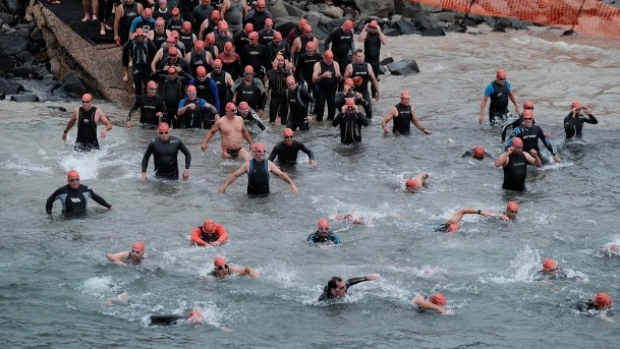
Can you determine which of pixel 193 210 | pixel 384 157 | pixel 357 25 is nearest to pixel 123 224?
pixel 193 210

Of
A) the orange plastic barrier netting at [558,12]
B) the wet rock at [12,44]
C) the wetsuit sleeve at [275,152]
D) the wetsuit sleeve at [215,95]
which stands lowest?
the wetsuit sleeve at [275,152]

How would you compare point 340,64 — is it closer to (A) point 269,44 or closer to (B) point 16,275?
(A) point 269,44

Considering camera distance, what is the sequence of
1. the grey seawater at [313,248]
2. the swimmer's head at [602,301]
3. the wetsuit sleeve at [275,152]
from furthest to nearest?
the wetsuit sleeve at [275,152], the swimmer's head at [602,301], the grey seawater at [313,248]

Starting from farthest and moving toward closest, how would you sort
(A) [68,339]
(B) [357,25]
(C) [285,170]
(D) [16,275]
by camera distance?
(B) [357,25]
(C) [285,170]
(D) [16,275]
(A) [68,339]

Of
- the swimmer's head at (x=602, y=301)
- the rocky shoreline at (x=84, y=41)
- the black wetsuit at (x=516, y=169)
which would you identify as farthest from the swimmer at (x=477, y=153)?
the rocky shoreline at (x=84, y=41)

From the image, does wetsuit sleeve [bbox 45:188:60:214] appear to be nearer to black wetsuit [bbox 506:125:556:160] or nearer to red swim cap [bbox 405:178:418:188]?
red swim cap [bbox 405:178:418:188]

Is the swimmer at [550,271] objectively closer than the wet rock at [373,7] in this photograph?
Yes

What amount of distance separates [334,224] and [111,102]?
28.7ft

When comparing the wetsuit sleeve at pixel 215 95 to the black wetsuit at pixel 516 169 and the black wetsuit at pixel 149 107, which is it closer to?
the black wetsuit at pixel 149 107

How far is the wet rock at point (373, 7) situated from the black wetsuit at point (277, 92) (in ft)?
34.5

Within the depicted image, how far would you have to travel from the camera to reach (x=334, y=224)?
71.6 feet

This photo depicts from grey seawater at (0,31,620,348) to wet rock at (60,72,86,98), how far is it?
0.91 metres

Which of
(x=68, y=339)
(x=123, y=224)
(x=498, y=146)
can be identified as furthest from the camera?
(x=498, y=146)

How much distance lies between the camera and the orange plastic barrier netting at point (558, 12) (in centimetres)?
3544
